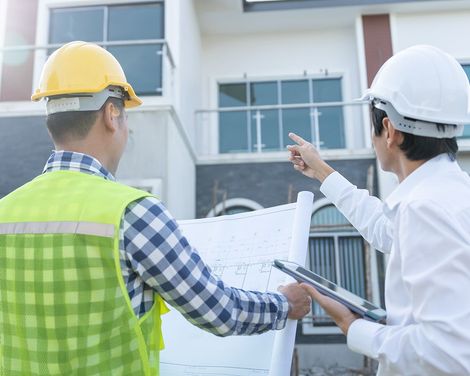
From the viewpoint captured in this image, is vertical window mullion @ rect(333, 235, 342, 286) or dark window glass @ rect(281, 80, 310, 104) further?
dark window glass @ rect(281, 80, 310, 104)

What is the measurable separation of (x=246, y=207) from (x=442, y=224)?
22.7ft

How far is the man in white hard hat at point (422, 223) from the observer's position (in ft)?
3.23

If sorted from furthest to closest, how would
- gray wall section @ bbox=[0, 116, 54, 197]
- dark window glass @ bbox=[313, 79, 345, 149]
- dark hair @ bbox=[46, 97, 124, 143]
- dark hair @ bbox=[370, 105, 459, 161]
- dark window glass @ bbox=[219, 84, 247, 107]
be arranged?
dark window glass @ bbox=[219, 84, 247, 107], dark window glass @ bbox=[313, 79, 345, 149], gray wall section @ bbox=[0, 116, 54, 197], dark hair @ bbox=[46, 97, 124, 143], dark hair @ bbox=[370, 105, 459, 161]

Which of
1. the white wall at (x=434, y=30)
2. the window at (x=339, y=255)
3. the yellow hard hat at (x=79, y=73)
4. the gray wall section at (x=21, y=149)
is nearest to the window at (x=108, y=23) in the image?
the gray wall section at (x=21, y=149)

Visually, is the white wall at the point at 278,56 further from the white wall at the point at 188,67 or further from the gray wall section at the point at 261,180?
the gray wall section at the point at 261,180

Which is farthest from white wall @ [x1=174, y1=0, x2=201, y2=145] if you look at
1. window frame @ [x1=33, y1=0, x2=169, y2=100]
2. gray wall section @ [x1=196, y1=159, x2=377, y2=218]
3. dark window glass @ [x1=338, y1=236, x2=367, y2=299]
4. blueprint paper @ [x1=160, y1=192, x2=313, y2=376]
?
blueprint paper @ [x1=160, y1=192, x2=313, y2=376]

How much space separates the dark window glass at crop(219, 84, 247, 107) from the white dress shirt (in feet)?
26.0

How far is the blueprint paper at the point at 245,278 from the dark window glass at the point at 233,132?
647 centimetres

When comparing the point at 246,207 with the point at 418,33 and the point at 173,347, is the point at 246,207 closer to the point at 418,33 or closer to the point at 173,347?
the point at 418,33

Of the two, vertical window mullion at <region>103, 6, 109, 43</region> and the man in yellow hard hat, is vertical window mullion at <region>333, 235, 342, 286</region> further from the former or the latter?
the man in yellow hard hat

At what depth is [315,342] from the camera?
738 centimetres

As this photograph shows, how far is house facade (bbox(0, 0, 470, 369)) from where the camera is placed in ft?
20.2

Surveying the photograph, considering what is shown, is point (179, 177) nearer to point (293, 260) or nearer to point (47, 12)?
point (47, 12)

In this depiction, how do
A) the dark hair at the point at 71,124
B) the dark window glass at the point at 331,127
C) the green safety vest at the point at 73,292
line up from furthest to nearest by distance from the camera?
the dark window glass at the point at 331,127 < the dark hair at the point at 71,124 < the green safety vest at the point at 73,292
